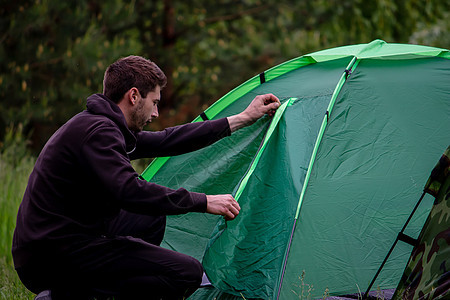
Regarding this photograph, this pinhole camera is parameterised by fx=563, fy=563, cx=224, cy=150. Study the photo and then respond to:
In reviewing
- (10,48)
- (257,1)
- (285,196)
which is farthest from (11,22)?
(285,196)

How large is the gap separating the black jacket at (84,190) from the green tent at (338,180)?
20.4 inches

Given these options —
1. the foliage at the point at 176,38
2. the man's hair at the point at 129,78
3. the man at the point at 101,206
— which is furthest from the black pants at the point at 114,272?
the foliage at the point at 176,38

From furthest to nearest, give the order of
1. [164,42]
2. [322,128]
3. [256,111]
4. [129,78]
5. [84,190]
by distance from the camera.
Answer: [164,42] < [256,111] < [322,128] < [129,78] < [84,190]

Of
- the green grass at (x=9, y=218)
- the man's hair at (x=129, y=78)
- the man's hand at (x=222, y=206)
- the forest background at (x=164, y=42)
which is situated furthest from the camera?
the forest background at (x=164, y=42)

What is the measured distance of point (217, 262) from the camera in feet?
10.1

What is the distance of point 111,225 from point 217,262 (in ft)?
2.10

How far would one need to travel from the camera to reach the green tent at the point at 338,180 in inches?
116

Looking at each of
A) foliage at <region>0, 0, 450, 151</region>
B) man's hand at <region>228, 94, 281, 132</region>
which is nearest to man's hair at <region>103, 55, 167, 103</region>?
man's hand at <region>228, 94, 281, 132</region>

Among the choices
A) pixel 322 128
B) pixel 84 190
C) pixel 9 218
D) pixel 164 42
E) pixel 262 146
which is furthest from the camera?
pixel 164 42

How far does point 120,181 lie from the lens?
252cm

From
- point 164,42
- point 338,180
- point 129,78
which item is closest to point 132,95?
point 129,78

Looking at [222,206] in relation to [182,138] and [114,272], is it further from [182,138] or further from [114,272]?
[182,138]

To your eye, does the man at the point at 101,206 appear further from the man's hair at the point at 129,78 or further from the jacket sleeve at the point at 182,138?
the jacket sleeve at the point at 182,138

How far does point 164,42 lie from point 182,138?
7.77m
